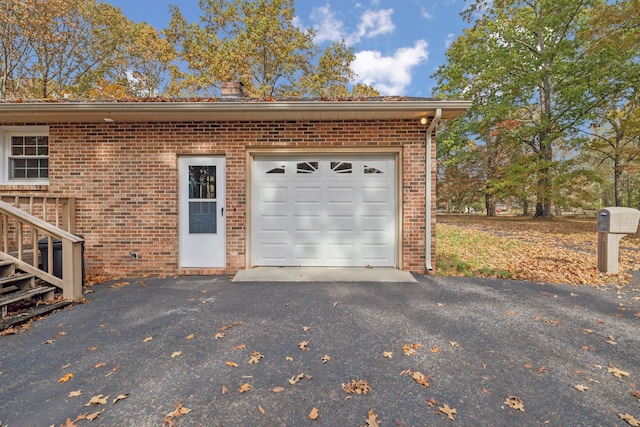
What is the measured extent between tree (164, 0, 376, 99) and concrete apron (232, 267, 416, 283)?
42.6 feet

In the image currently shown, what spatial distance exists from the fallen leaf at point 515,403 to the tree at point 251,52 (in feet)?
52.1

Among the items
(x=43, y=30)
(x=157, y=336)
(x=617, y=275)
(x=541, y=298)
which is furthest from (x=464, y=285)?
(x=43, y=30)

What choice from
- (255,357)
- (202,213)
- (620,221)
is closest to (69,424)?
(255,357)

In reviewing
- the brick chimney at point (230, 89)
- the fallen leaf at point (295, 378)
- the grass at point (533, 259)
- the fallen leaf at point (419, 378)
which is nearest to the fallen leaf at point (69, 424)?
the fallen leaf at point (295, 378)

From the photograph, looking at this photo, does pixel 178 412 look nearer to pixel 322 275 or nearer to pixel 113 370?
pixel 113 370

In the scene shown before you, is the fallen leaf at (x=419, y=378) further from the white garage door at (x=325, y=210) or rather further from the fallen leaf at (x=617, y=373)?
the white garage door at (x=325, y=210)

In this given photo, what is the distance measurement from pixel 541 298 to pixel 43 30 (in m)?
21.4

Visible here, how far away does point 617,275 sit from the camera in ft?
16.8

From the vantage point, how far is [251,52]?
15820 mm

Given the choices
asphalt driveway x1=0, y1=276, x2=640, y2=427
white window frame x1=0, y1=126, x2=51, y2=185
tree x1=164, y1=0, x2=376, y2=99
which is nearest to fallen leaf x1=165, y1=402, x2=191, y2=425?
asphalt driveway x1=0, y1=276, x2=640, y2=427

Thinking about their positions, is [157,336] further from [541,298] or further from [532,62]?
[532,62]

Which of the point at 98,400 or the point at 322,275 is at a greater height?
the point at 322,275

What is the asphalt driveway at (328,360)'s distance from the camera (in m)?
1.95

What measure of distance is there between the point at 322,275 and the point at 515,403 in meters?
3.31
